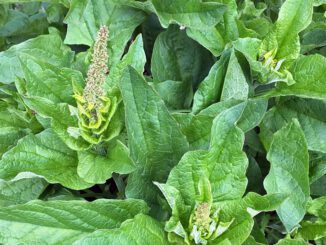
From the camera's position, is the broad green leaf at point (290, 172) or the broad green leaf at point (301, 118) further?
the broad green leaf at point (301, 118)

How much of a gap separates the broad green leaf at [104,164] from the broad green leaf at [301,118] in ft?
1.09

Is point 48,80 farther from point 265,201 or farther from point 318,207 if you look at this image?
point 318,207

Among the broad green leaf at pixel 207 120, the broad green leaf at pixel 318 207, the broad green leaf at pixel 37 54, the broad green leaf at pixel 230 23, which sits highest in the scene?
the broad green leaf at pixel 230 23

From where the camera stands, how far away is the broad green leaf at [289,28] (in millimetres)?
1084

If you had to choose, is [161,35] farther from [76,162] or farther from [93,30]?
[76,162]

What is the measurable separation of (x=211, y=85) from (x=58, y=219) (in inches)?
16.0

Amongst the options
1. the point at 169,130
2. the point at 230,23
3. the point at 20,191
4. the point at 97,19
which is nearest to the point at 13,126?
the point at 20,191

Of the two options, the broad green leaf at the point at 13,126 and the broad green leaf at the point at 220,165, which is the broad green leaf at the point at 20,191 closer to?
the broad green leaf at the point at 13,126

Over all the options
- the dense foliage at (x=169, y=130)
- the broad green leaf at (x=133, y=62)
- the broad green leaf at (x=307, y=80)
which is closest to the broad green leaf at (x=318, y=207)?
the dense foliage at (x=169, y=130)

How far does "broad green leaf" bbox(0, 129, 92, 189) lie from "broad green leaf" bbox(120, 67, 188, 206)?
104 millimetres

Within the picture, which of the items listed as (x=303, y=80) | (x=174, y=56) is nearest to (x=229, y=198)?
(x=303, y=80)

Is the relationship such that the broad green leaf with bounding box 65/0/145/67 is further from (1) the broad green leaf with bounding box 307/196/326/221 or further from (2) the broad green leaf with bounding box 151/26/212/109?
(1) the broad green leaf with bounding box 307/196/326/221

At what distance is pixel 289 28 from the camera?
110 cm

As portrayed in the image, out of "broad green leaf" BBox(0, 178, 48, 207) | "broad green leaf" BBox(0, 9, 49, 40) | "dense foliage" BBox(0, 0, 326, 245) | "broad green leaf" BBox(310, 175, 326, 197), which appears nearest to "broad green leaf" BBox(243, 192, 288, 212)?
"dense foliage" BBox(0, 0, 326, 245)
